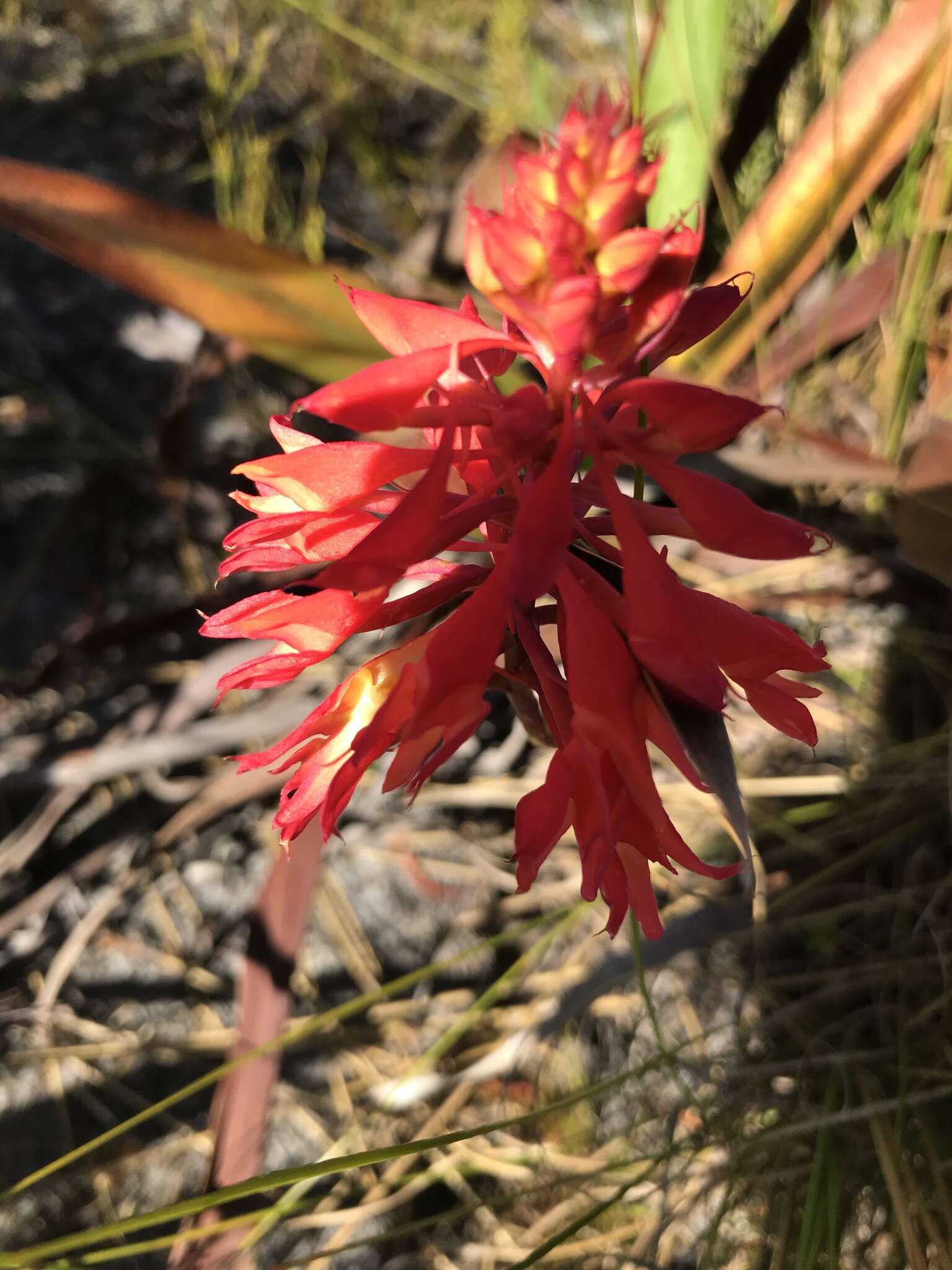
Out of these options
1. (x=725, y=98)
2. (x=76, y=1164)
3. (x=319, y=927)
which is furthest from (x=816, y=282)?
(x=76, y=1164)

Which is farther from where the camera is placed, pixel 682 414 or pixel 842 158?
pixel 842 158

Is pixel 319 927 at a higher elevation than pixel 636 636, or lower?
lower

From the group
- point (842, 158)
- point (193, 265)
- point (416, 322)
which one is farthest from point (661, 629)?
point (842, 158)

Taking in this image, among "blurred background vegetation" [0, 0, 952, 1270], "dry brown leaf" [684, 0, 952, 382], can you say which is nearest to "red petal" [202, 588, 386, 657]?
"blurred background vegetation" [0, 0, 952, 1270]

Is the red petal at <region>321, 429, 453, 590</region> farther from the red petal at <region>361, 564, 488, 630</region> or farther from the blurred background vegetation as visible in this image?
the blurred background vegetation

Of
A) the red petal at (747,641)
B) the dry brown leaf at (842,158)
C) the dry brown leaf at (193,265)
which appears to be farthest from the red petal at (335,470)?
the dry brown leaf at (842,158)

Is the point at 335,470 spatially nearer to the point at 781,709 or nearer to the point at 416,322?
the point at 416,322

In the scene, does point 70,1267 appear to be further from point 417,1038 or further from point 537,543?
point 537,543
